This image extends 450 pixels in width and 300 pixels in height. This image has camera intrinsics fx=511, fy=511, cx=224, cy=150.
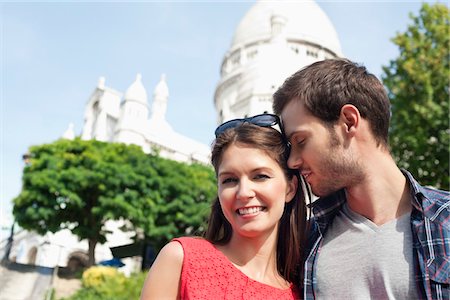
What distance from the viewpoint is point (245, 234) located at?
9.25 feet

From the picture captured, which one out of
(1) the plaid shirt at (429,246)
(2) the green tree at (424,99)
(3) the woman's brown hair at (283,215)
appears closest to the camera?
(1) the plaid shirt at (429,246)

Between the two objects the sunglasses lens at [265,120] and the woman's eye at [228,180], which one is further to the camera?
the sunglasses lens at [265,120]

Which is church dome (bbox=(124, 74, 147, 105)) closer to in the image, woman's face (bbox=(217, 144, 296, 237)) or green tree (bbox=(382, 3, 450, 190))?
green tree (bbox=(382, 3, 450, 190))

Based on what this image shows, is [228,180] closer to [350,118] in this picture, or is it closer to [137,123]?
[350,118]

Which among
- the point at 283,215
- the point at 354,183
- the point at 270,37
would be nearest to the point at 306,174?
the point at 354,183

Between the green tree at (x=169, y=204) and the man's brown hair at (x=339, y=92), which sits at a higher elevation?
the green tree at (x=169, y=204)

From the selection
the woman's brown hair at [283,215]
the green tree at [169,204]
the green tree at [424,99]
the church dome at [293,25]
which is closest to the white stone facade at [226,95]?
the church dome at [293,25]

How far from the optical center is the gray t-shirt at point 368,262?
2.53m

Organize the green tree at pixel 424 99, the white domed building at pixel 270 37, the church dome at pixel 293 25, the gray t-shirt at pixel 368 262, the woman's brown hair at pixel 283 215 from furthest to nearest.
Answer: the church dome at pixel 293 25 → the white domed building at pixel 270 37 → the green tree at pixel 424 99 → the woman's brown hair at pixel 283 215 → the gray t-shirt at pixel 368 262

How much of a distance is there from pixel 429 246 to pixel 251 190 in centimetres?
93

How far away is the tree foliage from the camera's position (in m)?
21.1

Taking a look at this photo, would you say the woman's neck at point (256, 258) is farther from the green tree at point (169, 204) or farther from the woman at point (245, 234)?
the green tree at point (169, 204)

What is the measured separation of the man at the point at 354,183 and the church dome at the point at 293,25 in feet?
146

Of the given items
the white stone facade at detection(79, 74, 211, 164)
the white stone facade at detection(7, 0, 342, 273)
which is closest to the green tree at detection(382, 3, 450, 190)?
the white stone facade at detection(7, 0, 342, 273)
